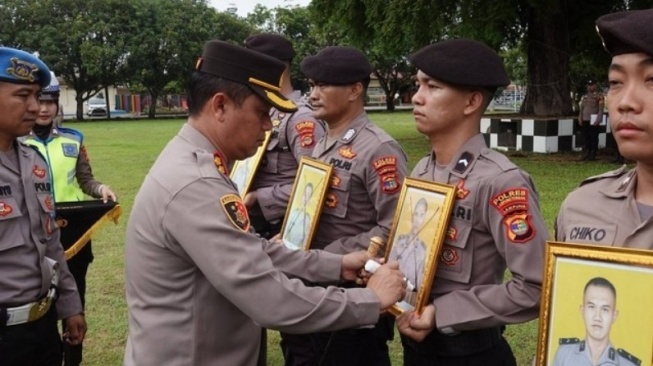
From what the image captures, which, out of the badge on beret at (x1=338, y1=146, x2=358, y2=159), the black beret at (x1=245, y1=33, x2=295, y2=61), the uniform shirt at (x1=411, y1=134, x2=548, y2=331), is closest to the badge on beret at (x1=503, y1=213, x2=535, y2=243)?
the uniform shirt at (x1=411, y1=134, x2=548, y2=331)

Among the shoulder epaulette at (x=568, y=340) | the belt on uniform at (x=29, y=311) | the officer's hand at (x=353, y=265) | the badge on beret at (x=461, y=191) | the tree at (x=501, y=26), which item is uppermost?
the tree at (x=501, y=26)

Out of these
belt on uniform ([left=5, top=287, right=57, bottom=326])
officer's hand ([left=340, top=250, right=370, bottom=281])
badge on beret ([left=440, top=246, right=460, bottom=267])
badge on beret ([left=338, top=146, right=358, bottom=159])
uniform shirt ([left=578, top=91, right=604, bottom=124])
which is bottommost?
belt on uniform ([left=5, top=287, right=57, bottom=326])

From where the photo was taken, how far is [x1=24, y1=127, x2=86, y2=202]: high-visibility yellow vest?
14.0 feet

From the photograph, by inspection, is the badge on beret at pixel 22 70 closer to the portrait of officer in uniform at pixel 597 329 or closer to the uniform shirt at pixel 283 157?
the uniform shirt at pixel 283 157

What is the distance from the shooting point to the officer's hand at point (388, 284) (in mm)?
2164

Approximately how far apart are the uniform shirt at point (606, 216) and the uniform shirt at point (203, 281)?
0.64m

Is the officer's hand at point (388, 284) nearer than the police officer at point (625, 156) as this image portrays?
No

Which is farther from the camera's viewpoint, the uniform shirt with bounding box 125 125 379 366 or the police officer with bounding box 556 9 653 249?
the uniform shirt with bounding box 125 125 379 366

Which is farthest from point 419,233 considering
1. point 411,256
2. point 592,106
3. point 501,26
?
point 592,106

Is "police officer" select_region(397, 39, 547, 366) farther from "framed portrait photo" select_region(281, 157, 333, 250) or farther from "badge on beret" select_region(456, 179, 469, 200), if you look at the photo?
"framed portrait photo" select_region(281, 157, 333, 250)

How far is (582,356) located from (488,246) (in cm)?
74

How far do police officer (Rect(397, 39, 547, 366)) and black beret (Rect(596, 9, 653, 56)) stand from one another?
656 mm

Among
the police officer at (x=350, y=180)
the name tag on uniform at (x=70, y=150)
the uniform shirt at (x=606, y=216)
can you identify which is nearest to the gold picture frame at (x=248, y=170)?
the police officer at (x=350, y=180)

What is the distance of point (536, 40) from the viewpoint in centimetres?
1382
